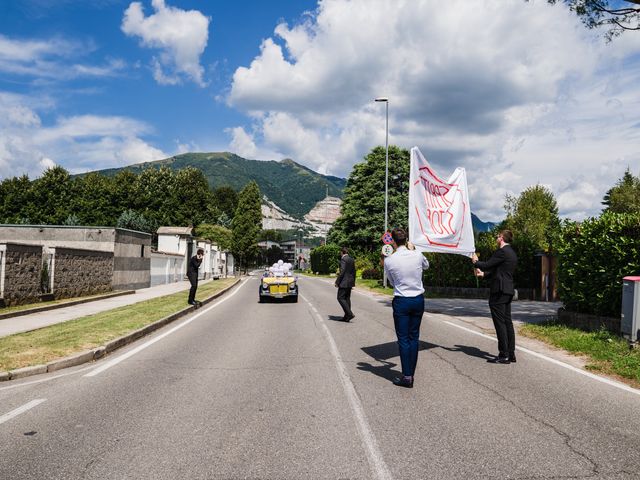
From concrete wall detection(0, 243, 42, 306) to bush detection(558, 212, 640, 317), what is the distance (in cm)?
1562

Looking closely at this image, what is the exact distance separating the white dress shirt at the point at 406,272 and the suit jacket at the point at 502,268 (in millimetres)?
1892

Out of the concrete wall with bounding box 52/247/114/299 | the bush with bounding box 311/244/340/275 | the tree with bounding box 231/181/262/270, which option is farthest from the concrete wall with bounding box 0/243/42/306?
the tree with bounding box 231/181/262/270

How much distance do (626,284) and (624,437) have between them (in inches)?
210

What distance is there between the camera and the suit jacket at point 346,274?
46.6 ft

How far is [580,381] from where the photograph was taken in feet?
22.9

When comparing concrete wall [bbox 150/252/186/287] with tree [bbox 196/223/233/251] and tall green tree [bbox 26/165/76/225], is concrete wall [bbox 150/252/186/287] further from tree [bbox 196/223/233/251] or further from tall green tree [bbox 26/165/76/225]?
tree [bbox 196/223/233/251]

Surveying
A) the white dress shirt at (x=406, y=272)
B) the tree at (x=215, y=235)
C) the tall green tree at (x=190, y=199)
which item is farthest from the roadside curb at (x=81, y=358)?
the tree at (x=215, y=235)

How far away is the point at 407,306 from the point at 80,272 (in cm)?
1778

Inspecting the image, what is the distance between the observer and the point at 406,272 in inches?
259

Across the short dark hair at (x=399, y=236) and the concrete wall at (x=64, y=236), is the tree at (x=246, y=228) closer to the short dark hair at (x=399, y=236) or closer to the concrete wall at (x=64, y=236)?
the concrete wall at (x=64, y=236)

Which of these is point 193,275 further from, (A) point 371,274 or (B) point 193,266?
(A) point 371,274

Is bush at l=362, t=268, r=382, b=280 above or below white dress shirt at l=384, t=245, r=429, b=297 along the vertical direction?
below

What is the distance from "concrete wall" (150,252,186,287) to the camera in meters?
32.0

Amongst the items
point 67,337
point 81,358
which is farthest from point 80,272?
point 81,358
